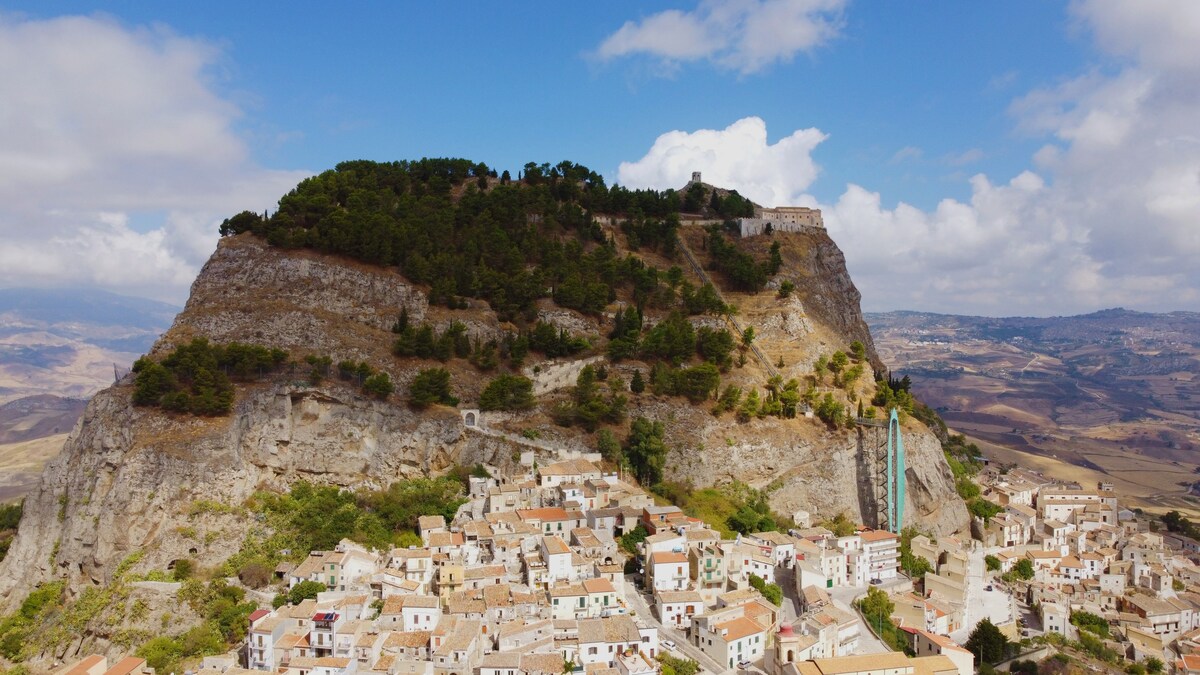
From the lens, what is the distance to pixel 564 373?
5309cm

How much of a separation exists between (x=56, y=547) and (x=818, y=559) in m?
37.2

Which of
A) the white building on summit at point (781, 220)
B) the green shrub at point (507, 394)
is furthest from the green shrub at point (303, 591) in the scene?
the white building on summit at point (781, 220)

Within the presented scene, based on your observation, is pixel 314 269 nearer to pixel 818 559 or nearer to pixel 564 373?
pixel 564 373

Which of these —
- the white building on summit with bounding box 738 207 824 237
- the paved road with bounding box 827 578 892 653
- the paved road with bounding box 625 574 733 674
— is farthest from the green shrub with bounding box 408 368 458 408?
the white building on summit with bounding box 738 207 824 237

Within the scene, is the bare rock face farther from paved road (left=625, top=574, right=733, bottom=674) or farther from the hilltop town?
paved road (left=625, top=574, right=733, bottom=674)

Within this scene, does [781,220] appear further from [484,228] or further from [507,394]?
[507,394]

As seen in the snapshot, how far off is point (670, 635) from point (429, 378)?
21290mm

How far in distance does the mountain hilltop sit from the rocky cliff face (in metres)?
0.12

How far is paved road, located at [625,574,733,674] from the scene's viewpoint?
30.4 m

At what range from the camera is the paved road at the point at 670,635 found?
3039cm

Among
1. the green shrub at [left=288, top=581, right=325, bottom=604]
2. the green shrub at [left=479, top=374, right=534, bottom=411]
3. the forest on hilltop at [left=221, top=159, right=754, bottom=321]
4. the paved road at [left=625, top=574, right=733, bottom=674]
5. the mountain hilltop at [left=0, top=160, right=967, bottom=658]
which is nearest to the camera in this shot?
the paved road at [left=625, top=574, right=733, bottom=674]

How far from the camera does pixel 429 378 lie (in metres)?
46.2

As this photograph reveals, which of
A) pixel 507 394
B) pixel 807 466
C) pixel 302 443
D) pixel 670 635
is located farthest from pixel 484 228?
pixel 670 635

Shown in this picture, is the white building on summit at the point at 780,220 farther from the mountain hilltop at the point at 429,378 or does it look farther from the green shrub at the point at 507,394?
the green shrub at the point at 507,394
